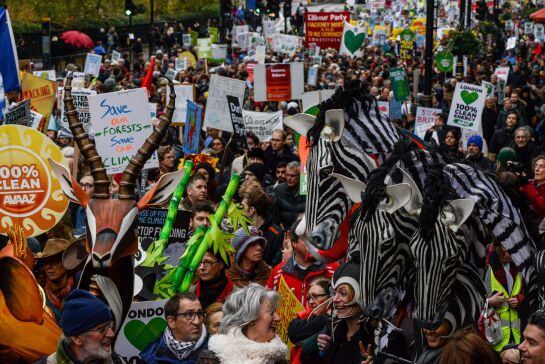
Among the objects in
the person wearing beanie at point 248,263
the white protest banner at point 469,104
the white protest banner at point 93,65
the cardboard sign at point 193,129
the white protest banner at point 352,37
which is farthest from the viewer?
the white protest banner at point 352,37

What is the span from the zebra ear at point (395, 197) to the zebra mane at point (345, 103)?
60.7 inches

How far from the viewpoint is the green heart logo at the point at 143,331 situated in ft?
27.1

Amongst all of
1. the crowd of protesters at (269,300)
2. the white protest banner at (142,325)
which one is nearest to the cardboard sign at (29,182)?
the crowd of protesters at (269,300)

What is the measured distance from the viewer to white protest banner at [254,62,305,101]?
20.0 metres

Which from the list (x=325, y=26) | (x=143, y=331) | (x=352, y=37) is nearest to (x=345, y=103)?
(x=143, y=331)

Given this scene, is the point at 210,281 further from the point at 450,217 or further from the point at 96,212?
the point at 450,217

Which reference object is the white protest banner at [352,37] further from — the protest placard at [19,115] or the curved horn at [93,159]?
the curved horn at [93,159]

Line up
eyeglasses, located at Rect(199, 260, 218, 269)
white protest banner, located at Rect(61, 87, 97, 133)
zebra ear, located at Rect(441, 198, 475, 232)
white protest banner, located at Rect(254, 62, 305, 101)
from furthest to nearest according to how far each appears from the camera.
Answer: white protest banner, located at Rect(254, 62, 305, 101) → white protest banner, located at Rect(61, 87, 97, 133) → eyeglasses, located at Rect(199, 260, 218, 269) → zebra ear, located at Rect(441, 198, 475, 232)

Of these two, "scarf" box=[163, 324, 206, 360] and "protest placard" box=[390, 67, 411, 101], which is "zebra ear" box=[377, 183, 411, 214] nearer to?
"scarf" box=[163, 324, 206, 360]

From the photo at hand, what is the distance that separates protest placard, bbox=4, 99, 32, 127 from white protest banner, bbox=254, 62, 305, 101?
769 cm

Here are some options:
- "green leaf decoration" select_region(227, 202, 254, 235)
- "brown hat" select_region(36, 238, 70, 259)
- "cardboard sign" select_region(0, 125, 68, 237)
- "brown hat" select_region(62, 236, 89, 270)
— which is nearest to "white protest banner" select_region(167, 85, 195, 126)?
"green leaf decoration" select_region(227, 202, 254, 235)

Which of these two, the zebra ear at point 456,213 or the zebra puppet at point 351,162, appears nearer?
the zebra ear at point 456,213

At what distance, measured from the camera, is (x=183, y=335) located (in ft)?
23.9

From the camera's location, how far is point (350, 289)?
7.30 m
